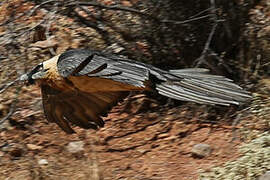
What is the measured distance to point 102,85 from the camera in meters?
3.73

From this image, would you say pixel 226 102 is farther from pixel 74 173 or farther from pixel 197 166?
pixel 74 173

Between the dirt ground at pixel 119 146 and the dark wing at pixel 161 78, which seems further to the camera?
the dirt ground at pixel 119 146

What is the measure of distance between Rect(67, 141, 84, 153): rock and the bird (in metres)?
0.71

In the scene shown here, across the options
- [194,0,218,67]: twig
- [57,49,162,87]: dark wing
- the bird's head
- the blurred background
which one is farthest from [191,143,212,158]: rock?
the bird's head

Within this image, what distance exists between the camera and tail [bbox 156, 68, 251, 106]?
355 centimetres

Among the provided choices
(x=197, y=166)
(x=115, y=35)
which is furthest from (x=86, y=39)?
(x=197, y=166)

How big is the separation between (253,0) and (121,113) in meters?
1.43

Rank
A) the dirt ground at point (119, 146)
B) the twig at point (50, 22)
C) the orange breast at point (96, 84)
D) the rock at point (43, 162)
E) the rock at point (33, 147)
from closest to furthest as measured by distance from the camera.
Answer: the orange breast at point (96, 84)
the dirt ground at point (119, 146)
the rock at point (43, 162)
the rock at point (33, 147)
the twig at point (50, 22)

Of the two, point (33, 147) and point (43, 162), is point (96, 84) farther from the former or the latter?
point (33, 147)

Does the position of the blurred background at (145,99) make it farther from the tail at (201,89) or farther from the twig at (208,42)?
the tail at (201,89)

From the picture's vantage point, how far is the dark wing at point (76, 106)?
4051 millimetres

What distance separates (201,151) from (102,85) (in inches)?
51.0

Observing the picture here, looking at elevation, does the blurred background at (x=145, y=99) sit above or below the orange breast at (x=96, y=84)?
below

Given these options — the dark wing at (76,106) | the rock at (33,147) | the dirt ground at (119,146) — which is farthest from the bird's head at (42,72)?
the rock at (33,147)
